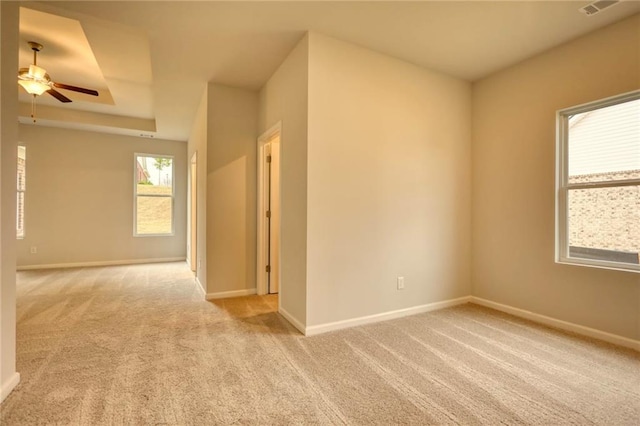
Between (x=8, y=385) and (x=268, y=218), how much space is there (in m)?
2.83

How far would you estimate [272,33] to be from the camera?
280cm

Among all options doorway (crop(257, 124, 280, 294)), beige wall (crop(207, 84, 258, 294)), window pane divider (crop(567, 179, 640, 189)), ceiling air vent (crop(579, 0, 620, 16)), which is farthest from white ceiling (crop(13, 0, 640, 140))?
window pane divider (crop(567, 179, 640, 189))

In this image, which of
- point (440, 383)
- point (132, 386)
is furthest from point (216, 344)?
point (440, 383)

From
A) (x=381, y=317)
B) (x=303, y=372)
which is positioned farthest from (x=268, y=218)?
(x=303, y=372)

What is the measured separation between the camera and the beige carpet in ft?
5.61

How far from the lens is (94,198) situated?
6.20 meters

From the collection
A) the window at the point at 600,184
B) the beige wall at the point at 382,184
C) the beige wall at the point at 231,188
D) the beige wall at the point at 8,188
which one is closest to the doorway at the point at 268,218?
the beige wall at the point at 231,188

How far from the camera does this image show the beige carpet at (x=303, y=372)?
1.71 meters

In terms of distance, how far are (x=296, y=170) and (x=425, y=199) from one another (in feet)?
5.30

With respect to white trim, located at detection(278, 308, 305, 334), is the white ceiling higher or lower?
higher

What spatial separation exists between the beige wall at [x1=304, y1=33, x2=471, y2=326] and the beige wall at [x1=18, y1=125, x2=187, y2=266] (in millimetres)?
5357

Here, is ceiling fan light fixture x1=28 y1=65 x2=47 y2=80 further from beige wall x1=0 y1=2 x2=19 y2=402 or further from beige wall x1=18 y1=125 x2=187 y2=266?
beige wall x1=18 y1=125 x2=187 y2=266

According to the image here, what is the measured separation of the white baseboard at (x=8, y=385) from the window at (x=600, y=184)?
4.62 meters

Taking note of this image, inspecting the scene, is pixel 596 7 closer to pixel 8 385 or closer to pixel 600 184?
pixel 600 184
